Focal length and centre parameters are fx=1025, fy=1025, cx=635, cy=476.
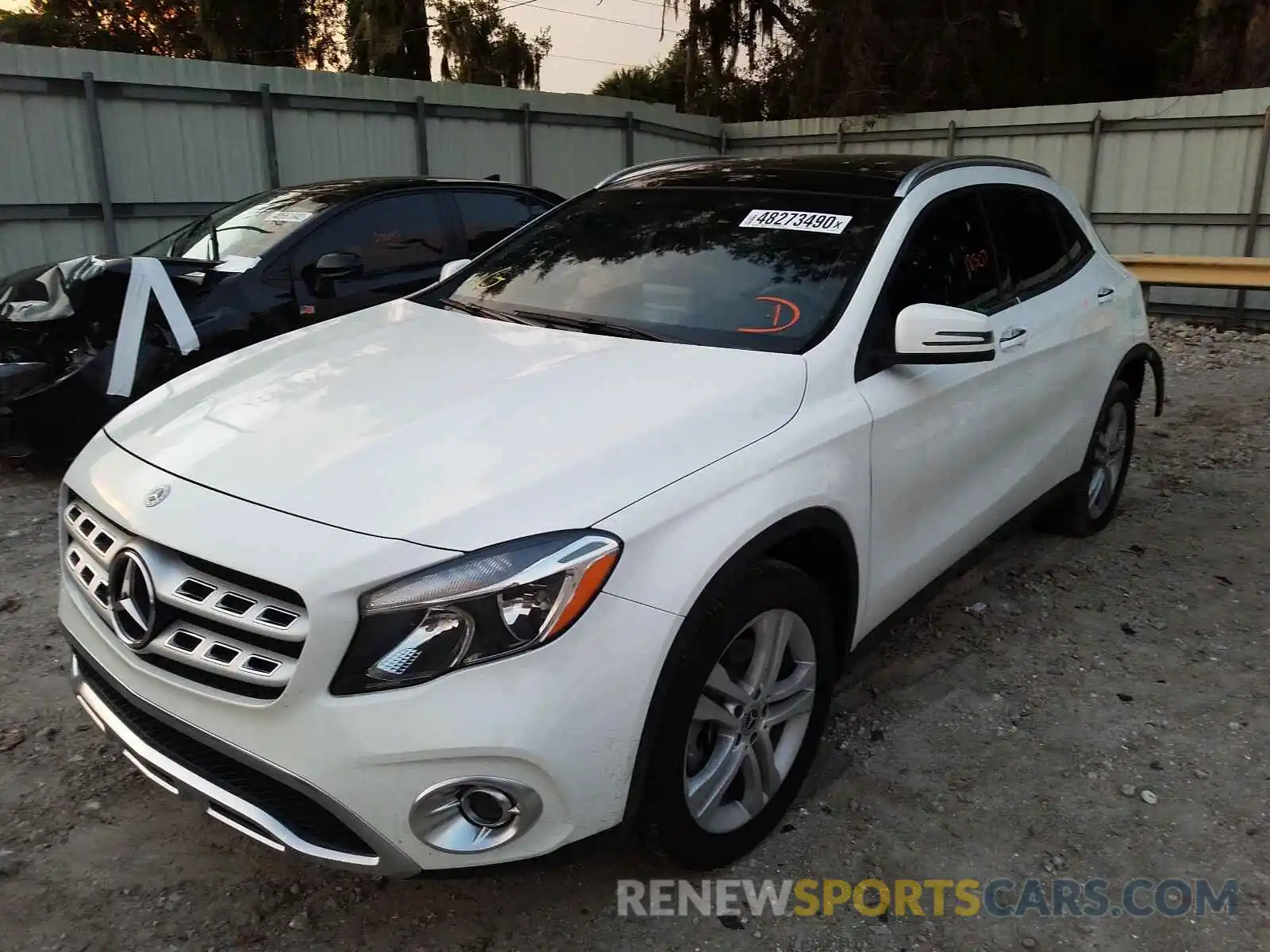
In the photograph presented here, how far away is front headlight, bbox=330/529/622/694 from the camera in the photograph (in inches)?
76.1

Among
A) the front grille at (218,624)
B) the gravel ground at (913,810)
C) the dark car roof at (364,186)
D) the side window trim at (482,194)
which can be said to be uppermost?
the dark car roof at (364,186)

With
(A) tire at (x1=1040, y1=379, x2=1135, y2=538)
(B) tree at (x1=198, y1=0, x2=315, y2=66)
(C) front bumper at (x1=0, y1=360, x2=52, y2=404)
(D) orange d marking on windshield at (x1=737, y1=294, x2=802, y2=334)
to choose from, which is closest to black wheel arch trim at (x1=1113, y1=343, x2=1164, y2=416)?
(A) tire at (x1=1040, y1=379, x2=1135, y2=538)

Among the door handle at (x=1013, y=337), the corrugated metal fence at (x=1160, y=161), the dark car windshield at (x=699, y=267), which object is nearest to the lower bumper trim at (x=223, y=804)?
the dark car windshield at (x=699, y=267)

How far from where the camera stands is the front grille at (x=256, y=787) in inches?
79.0

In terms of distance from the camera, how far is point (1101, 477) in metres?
4.84

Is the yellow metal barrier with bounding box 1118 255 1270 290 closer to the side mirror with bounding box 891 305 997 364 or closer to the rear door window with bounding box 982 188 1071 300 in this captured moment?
the rear door window with bounding box 982 188 1071 300

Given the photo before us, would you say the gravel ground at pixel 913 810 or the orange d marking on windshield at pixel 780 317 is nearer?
the gravel ground at pixel 913 810

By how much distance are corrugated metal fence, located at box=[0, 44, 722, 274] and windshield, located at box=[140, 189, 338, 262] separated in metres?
3.19

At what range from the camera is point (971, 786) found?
2988 millimetres

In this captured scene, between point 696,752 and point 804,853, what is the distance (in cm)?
50

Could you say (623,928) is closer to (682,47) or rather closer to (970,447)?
(970,447)

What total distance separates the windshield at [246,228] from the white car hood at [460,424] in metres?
3.03

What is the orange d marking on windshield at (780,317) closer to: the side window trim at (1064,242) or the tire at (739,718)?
the tire at (739,718)

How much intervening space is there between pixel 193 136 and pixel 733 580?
917 cm
